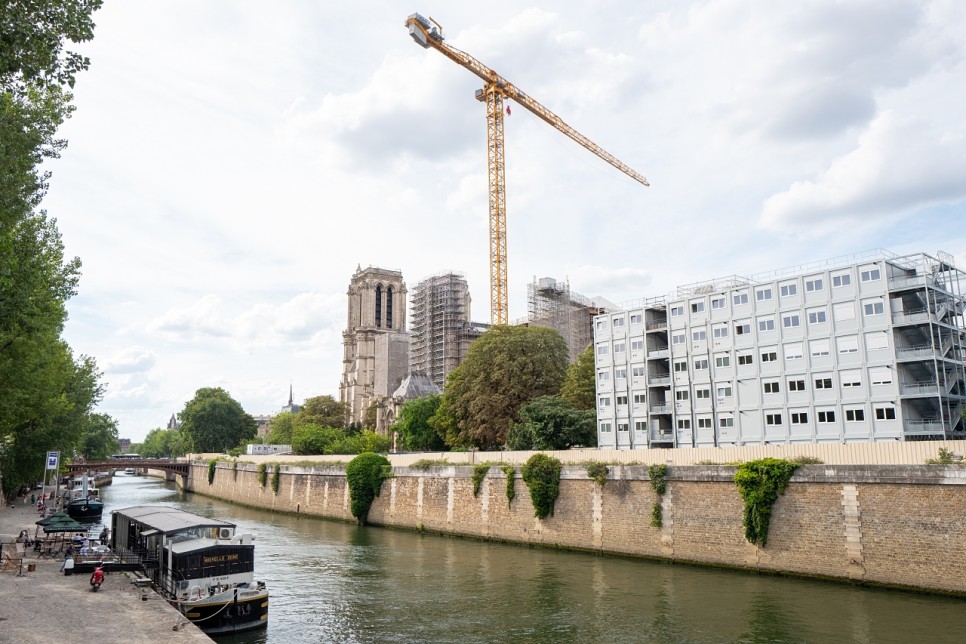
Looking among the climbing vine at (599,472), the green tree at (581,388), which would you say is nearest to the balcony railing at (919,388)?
the climbing vine at (599,472)

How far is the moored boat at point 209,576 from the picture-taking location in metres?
25.3

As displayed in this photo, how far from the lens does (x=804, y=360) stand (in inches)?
2088

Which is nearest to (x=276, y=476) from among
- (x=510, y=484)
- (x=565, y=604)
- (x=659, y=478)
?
(x=510, y=484)

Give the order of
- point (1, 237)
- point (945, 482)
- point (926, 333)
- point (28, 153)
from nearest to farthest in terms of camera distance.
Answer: point (1, 237) < point (28, 153) < point (945, 482) < point (926, 333)

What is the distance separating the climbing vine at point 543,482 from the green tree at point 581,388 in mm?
27947

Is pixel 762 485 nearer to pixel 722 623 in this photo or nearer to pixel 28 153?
pixel 722 623

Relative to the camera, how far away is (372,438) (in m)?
103

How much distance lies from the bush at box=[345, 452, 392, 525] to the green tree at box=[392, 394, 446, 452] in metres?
25.7

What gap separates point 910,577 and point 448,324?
108m

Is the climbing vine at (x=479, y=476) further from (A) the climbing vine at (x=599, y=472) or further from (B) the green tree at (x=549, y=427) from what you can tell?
(B) the green tree at (x=549, y=427)

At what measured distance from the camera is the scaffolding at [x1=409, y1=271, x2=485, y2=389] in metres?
134

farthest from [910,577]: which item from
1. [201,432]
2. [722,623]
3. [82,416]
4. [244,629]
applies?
[201,432]

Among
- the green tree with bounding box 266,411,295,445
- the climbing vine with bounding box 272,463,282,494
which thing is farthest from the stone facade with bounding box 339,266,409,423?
the climbing vine with bounding box 272,463,282,494

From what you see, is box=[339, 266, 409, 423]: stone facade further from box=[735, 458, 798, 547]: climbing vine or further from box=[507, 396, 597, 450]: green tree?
box=[735, 458, 798, 547]: climbing vine
